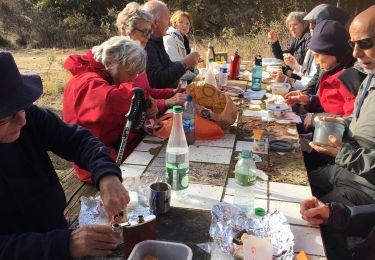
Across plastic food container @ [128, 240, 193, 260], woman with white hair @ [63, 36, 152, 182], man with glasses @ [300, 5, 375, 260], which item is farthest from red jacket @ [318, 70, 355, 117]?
plastic food container @ [128, 240, 193, 260]

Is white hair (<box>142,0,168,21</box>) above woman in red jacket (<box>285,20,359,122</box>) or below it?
above

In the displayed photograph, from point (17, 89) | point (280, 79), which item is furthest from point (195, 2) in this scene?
point (17, 89)

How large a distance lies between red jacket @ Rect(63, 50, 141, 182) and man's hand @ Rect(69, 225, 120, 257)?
125 cm

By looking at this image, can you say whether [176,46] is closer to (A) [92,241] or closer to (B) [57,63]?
(A) [92,241]

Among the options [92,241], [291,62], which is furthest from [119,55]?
[291,62]

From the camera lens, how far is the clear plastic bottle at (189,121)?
2510 millimetres

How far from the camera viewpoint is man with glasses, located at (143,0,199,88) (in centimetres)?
392

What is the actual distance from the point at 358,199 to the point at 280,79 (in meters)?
→ 2.20

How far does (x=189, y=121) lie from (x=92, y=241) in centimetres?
126

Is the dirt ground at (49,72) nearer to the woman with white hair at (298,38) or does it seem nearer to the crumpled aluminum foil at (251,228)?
the crumpled aluminum foil at (251,228)

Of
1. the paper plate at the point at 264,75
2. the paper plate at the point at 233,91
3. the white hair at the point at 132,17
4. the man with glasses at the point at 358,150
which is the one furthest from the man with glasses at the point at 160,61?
the man with glasses at the point at 358,150

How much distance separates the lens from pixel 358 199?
7.18 feet

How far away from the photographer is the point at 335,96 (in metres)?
3.38

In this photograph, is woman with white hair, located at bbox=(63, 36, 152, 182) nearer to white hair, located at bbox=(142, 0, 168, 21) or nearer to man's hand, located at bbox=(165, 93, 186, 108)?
man's hand, located at bbox=(165, 93, 186, 108)
